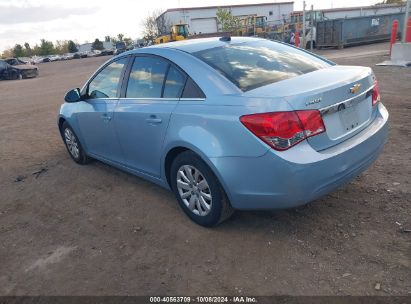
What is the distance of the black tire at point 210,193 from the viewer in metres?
3.21

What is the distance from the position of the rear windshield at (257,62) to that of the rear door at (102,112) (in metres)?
1.31

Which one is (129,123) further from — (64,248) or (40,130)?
(40,130)

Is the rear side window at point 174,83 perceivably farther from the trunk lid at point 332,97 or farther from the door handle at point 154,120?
the trunk lid at point 332,97

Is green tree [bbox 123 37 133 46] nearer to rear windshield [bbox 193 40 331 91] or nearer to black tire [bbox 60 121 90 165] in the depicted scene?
black tire [bbox 60 121 90 165]

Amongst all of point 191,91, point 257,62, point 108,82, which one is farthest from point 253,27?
point 191,91

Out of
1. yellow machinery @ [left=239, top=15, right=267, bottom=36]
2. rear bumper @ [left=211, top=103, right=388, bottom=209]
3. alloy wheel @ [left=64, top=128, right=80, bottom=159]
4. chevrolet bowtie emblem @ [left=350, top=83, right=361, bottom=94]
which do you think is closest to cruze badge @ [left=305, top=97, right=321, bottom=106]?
rear bumper @ [left=211, top=103, right=388, bottom=209]

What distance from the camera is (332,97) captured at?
9.65ft

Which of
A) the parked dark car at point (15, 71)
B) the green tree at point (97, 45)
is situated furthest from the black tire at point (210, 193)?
the green tree at point (97, 45)

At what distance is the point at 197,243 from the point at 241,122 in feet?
3.89

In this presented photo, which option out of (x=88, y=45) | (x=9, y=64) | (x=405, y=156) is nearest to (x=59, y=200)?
(x=405, y=156)

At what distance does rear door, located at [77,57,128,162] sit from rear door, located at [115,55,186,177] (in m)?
0.20

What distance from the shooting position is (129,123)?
159 inches

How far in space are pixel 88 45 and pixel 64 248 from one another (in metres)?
106

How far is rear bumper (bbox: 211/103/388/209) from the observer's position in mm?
2764
